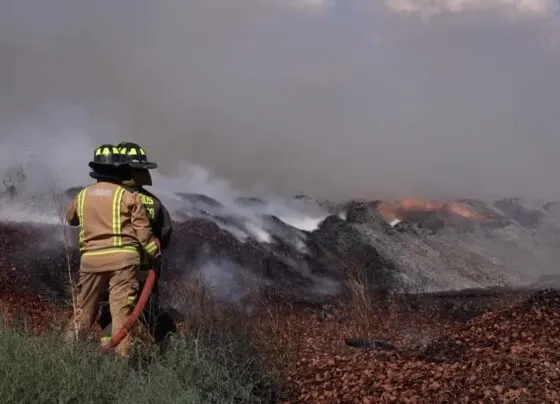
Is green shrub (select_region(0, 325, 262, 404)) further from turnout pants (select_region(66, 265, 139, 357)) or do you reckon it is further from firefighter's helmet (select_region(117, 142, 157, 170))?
firefighter's helmet (select_region(117, 142, 157, 170))

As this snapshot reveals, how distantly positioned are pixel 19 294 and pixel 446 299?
880 centimetres

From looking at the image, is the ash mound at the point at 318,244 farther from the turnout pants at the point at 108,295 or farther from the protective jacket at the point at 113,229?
the protective jacket at the point at 113,229

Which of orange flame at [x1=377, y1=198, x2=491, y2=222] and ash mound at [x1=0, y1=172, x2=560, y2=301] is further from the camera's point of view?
orange flame at [x1=377, y1=198, x2=491, y2=222]

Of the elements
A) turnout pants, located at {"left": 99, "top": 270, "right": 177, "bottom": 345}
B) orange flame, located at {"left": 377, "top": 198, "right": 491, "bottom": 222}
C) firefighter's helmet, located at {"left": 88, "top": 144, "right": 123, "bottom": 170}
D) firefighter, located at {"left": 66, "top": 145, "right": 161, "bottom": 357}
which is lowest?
orange flame, located at {"left": 377, "top": 198, "right": 491, "bottom": 222}

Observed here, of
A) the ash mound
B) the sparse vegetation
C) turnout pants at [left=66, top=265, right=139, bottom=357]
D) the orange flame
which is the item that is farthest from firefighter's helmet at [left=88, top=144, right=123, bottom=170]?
the orange flame

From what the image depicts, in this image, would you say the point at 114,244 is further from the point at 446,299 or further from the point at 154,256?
the point at 446,299

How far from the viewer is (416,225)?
954 inches

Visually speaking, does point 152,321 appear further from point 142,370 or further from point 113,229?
point 142,370

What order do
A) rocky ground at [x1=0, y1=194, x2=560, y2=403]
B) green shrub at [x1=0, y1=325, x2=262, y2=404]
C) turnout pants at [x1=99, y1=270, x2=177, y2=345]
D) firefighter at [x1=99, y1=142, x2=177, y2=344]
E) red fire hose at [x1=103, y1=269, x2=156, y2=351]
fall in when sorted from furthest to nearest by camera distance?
rocky ground at [x1=0, y1=194, x2=560, y2=403], firefighter at [x1=99, y1=142, x2=177, y2=344], turnout pants at [x1=99, y1=270, x2=177, y2=345], red fire hose at [x1=103, y1=269, x2=156, y2=351], green shrub at [x1=0, y1=325, x2=262, y2=404]

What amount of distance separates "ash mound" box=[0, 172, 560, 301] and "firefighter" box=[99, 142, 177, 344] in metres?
5.64

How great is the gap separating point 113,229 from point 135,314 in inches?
26.2

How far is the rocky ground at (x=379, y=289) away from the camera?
5.76 metres

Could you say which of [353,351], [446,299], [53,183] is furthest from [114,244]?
[53,183]

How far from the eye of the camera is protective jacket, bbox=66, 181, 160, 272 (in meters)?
5.39
